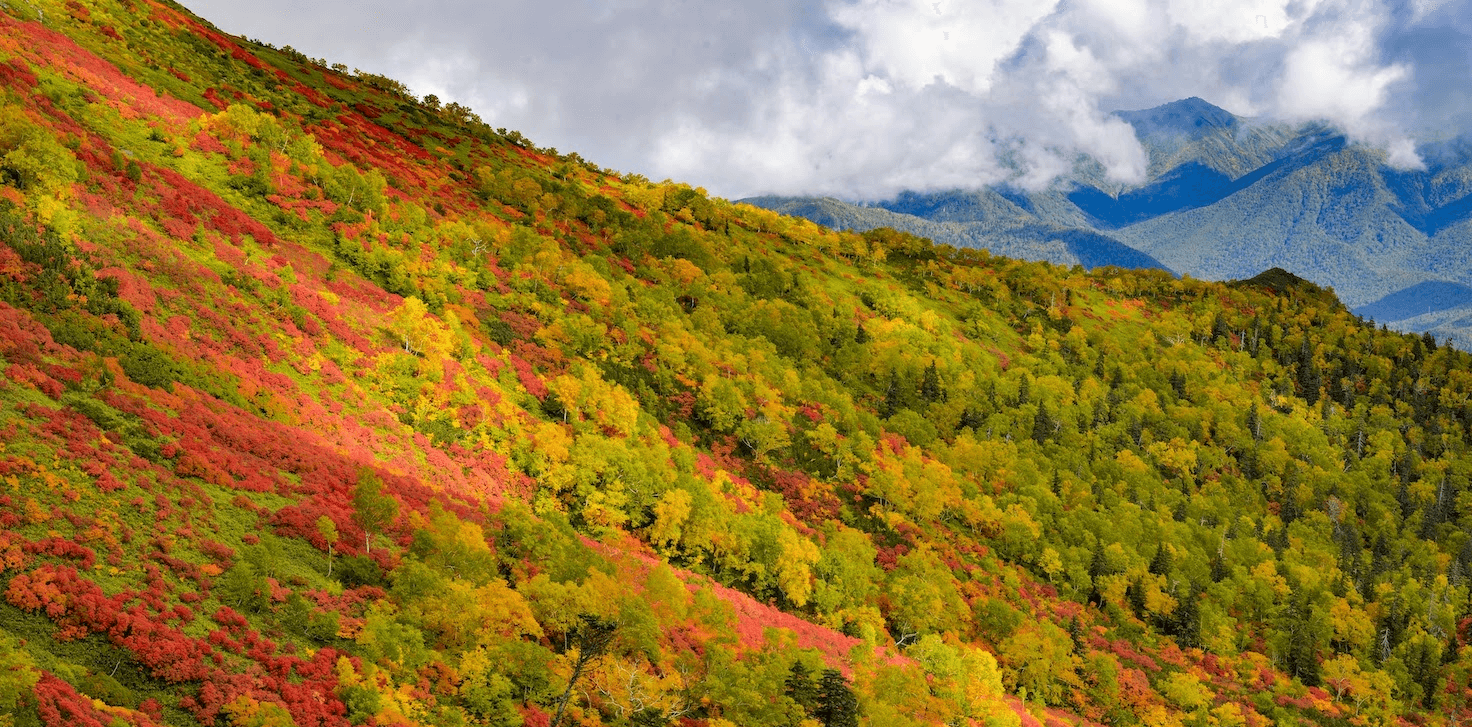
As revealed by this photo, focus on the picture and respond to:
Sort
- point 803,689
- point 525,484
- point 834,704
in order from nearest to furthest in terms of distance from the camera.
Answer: point 834,704 < point 803,689 < point 525,484

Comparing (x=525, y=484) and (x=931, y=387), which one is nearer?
(x=525, y=484)

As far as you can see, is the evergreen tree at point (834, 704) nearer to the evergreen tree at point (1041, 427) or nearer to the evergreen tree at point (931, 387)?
the evergreen tree at point (931, 387)

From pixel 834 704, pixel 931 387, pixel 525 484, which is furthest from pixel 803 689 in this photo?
pixel 931 387

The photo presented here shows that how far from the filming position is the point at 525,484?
8344 cm

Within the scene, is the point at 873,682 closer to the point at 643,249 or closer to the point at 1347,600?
the point at 643,249

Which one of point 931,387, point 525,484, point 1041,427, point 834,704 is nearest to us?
point 834,704

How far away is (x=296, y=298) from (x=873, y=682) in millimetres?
61534

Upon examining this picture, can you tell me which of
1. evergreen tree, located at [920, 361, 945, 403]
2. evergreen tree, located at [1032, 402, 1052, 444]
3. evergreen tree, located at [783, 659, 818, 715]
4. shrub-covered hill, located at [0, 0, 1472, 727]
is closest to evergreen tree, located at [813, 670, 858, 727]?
shrub-covered hill, located at [0, 0, 1472, 727]

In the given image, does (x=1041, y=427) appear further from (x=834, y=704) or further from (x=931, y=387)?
(x=834, y=704)

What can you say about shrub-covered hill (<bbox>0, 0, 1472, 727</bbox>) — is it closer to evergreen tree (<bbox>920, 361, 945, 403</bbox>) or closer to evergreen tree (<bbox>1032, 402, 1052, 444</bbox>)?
evergreen tree (<bbox>1032, 402, 1052, 444</bbox>)

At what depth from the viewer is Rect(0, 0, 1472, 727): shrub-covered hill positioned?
161 ft

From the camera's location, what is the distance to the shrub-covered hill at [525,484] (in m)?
49.2

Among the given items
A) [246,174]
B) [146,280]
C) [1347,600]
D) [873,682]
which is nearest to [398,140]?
[246,174]

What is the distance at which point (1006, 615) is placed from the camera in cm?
11531
